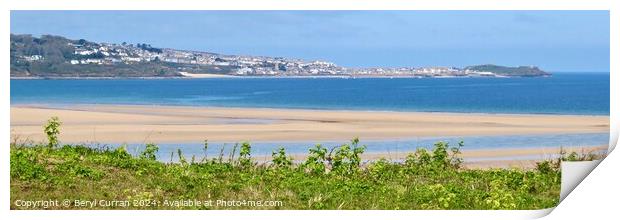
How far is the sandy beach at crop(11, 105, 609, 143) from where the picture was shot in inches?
492

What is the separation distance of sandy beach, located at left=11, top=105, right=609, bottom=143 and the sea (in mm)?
138

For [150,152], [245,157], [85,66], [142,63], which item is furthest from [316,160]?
[85,66]

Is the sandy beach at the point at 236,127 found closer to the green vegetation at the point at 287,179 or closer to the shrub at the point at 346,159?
the green vegetation at the point at 287,179

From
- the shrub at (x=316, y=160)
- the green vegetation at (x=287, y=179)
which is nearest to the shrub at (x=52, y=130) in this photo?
the green vegetation at (x=287, y=179)

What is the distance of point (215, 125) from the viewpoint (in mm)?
13164

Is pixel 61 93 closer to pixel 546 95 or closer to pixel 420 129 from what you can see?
pixel 420 129

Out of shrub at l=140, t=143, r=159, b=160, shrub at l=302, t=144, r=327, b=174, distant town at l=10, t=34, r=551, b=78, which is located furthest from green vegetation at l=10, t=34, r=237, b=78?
shrub at l=302, t=144, r=327, b=174
